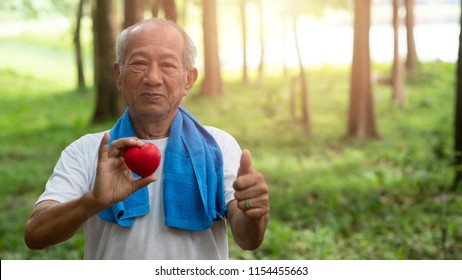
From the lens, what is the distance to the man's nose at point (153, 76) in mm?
2086

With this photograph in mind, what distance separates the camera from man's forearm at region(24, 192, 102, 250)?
192 cm

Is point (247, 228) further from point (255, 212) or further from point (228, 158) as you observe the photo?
point (228, 158)

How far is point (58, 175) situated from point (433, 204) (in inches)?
211

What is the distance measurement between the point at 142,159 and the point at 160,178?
28 centimetres

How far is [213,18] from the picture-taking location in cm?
1673

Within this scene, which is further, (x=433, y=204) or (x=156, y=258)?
(x=433, y=204)

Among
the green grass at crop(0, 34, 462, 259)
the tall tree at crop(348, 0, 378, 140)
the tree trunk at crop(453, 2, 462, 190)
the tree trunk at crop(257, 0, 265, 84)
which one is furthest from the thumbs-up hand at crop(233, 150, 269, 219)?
the tree trunk at crop(257, 0, 265, 84)

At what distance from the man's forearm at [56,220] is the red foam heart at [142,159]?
0.13 m

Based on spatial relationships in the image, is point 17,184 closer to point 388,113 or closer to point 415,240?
point 415,240

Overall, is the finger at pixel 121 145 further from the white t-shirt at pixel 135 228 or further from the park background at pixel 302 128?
the park background at pixel 302 128

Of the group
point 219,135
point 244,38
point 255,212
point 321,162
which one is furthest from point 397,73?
point 255,212

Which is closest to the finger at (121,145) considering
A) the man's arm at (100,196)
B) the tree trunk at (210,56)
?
the man's arm at (100,196)

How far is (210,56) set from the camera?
53.8 feet

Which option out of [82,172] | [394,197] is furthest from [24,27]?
[82,172]
